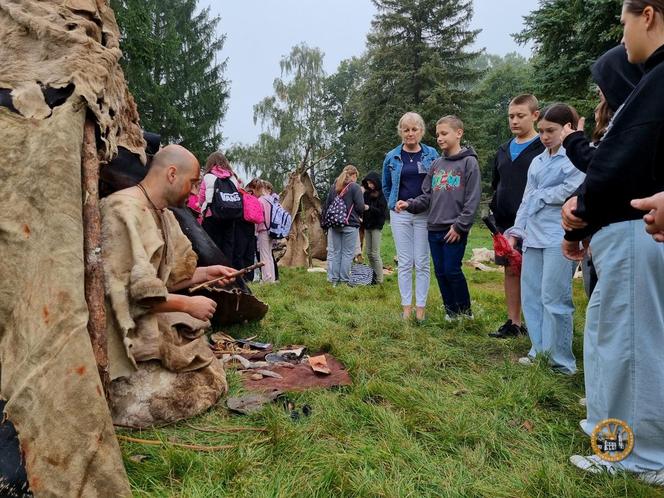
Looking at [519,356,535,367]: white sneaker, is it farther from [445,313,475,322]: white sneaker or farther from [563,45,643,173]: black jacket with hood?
[563,45,643,173]: black jacket with hood

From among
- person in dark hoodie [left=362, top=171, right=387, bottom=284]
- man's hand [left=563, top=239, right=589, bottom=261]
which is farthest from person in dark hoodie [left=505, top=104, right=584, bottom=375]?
person in dark hoodie [left=362, top=171, right=387, bottom=284]

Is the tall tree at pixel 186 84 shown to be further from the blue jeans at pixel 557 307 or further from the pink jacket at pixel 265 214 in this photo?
the blue jeans at pixel 557 307

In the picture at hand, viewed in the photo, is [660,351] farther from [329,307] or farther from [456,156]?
[329,307]

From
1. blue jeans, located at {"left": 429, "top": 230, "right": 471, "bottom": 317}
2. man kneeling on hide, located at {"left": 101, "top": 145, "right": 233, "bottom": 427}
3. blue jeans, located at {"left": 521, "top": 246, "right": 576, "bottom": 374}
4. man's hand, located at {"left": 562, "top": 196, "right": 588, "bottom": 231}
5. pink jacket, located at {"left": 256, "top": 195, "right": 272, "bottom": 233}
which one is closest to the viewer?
man's hand, located at {"left": 562, "top": 196, "right": 588, "bottom": 231}

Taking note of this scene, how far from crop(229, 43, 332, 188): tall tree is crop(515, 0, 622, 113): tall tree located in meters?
25.0

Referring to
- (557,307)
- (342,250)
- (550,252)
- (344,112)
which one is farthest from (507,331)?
(344,112)

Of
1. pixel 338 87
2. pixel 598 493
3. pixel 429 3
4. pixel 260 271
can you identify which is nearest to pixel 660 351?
pixel 598 493

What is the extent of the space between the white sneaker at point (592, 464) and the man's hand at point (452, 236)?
111 inches

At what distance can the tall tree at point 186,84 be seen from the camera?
27.5 metres

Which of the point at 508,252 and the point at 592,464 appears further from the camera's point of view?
the point at 508,252

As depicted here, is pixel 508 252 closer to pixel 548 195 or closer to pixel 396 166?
pixel 548 195

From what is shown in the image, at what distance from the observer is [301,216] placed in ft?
39.5

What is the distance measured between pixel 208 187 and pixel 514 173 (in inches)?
178

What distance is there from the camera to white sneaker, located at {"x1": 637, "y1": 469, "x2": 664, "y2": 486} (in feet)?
7.24
